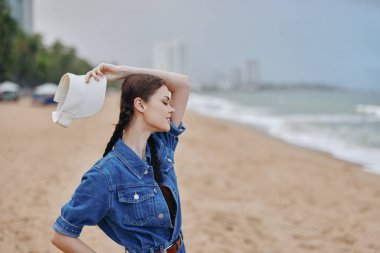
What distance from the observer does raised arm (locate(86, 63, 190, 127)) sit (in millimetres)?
1577

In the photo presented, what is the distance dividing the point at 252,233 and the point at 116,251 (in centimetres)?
166

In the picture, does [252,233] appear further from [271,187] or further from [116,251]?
[271,187]

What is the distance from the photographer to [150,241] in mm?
1480

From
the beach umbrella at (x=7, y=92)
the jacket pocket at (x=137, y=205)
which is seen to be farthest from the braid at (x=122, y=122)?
the beach umbrella at (x=7, y=92)

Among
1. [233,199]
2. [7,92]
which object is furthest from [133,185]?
[7,92]

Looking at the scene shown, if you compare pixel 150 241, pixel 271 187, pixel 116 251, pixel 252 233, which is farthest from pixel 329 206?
pixel 150 241

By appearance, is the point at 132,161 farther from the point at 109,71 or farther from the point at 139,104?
the point at 109,71

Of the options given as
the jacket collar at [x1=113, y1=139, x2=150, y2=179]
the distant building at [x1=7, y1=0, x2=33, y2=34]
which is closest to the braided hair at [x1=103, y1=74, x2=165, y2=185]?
the jacket collar at [x1=113, y1=139, x2=150, y2=179]

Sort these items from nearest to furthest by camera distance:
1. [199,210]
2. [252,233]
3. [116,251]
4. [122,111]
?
1. [122,111]
2. [116,251]
3. [252,233]
4. [199,210]

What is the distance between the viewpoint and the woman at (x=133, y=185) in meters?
1.36

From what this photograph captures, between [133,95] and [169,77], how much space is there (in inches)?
10.2

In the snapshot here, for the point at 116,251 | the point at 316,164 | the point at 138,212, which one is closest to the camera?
the point at 138,212

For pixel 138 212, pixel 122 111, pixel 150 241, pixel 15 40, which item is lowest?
pixel 15 40

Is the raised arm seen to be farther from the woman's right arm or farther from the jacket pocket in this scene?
the woman's right arm
